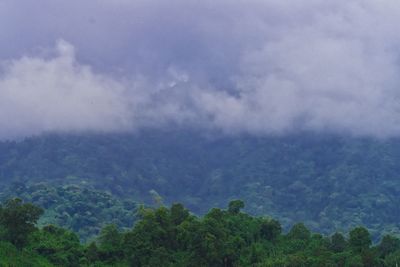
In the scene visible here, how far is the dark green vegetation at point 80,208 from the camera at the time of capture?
146375 millimetres

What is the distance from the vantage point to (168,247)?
61.5 m

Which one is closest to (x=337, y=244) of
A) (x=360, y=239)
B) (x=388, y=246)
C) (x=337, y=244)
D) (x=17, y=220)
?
(x=337, y=244)

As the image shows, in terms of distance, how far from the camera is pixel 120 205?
169250 mm

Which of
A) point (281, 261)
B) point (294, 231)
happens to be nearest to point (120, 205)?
point (294, 231)

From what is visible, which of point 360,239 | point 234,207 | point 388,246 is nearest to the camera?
point 388,246

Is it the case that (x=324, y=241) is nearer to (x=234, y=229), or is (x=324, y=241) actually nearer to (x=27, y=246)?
(x=234, y=229)

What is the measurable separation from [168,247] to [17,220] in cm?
1484

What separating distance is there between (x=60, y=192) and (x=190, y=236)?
118625 millimetres

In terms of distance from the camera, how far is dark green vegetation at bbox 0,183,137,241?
146 metres

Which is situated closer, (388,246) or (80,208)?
(388,246)

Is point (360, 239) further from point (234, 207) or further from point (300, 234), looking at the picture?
point (234, 207)

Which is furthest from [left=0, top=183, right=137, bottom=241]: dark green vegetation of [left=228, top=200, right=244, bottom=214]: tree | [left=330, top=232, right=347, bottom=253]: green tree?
[left=330, top=232, right=347, bottom=253]: green tree

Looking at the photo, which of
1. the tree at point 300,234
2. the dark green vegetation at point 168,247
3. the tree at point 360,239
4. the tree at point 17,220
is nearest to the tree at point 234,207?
the tree at point 300,234

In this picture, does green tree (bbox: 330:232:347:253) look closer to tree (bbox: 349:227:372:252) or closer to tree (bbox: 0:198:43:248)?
tree (bbox: 349:227:372:252)
